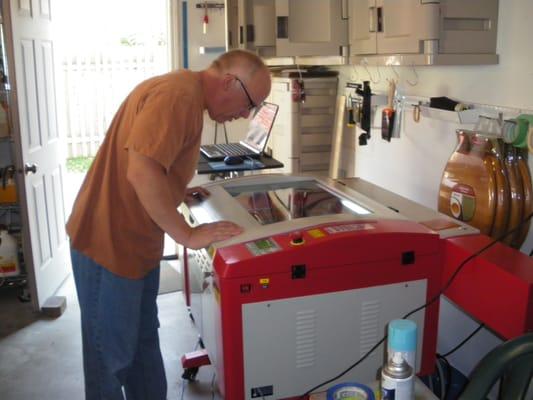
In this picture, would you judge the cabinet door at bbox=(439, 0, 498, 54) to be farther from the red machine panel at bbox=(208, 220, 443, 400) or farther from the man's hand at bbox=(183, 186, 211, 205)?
the man's hand at bbox=(183, 186, 211, 205)

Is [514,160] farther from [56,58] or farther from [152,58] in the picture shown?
[152,58]

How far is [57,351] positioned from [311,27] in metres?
1.88

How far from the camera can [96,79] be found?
711 cm

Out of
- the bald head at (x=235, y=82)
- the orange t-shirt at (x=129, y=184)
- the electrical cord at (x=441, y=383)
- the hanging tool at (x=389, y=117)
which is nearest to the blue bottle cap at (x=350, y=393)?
the orange t-shirt at (x=129, y=184)

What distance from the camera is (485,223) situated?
171cm

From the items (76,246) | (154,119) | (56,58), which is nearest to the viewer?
(154,119)

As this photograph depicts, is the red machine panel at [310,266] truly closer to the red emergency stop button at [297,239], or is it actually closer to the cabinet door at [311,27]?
the red emergency stop button at [297,239]

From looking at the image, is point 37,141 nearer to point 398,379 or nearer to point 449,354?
point 449,354

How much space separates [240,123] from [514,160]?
2.80m

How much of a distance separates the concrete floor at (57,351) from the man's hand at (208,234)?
1006 millimetres

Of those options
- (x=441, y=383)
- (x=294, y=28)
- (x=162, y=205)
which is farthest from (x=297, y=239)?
(x=294, y=28)

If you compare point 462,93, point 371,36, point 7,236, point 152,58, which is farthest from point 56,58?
point 152,58

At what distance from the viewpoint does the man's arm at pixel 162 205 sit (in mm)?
1406

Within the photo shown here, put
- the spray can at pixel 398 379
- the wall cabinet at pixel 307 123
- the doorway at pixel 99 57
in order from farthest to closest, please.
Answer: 1. the doorway at pixel 99 57
2. the wall cabinet at pixel 307 123
3. the spray can at pixel 398 379
